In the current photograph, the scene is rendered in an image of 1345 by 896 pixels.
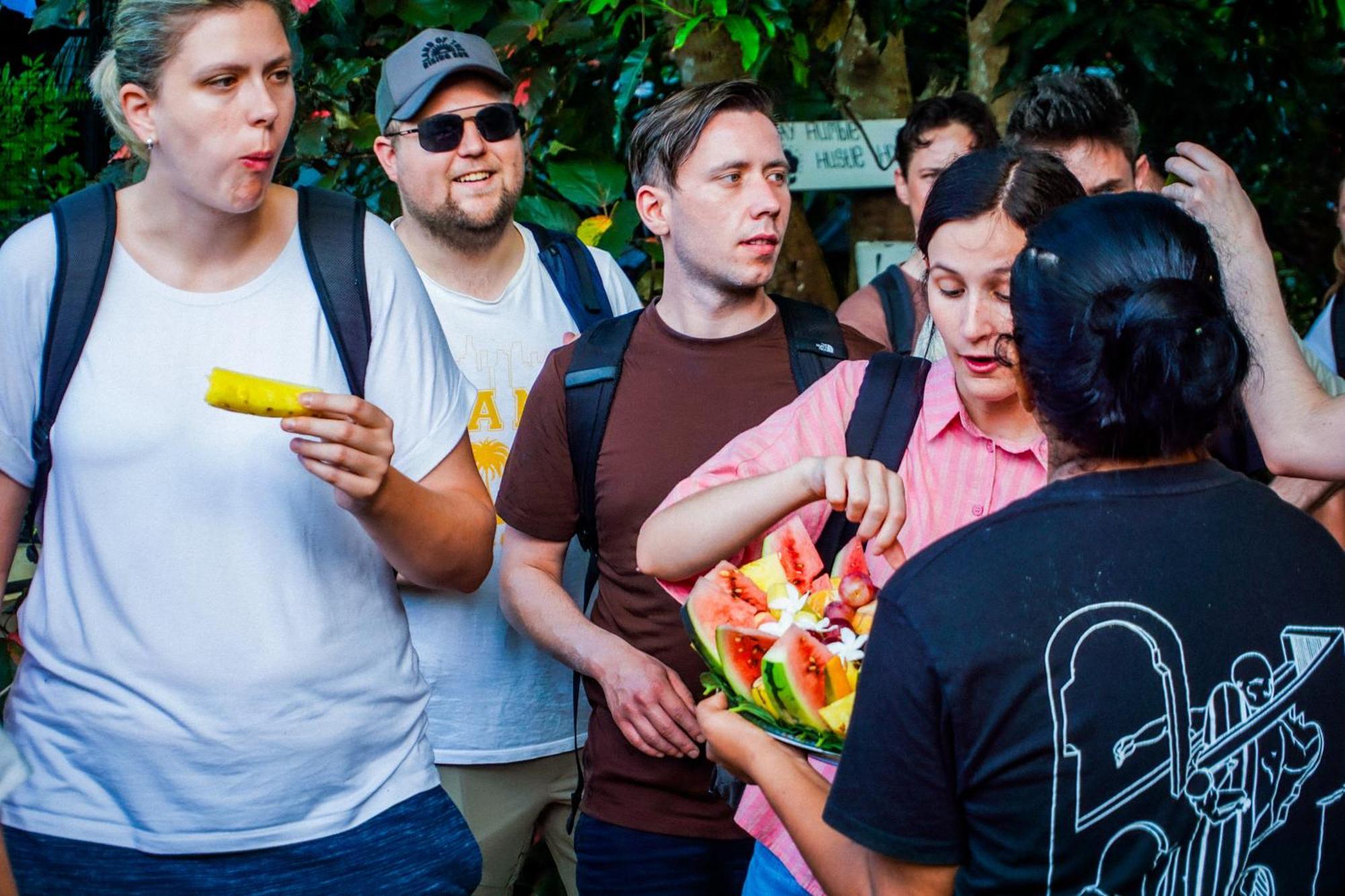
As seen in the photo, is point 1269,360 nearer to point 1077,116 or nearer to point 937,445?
point 937,445

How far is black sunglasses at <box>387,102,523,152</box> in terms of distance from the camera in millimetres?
4121

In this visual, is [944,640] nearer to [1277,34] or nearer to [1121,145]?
[1121,145]

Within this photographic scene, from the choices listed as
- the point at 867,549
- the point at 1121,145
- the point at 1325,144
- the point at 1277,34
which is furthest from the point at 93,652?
the point at 1325,144

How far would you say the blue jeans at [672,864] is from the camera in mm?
3035

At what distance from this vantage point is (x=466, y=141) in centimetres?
414

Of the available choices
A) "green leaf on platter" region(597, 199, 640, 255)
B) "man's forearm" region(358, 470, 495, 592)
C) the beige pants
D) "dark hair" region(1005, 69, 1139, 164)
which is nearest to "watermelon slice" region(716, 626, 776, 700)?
"man's forearm" region(358, 470, 495, 592)

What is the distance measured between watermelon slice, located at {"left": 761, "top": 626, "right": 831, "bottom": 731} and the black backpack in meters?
0.84

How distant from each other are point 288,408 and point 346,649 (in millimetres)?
462

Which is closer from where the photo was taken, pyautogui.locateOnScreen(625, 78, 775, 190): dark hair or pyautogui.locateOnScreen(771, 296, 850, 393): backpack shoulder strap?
pyautogui.locateOnScreen(771, 296, 850, 393): backpack shoulder strap

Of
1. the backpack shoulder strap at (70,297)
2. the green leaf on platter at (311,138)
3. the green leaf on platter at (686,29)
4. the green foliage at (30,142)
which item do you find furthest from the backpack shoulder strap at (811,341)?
the green foliage at (30,142)

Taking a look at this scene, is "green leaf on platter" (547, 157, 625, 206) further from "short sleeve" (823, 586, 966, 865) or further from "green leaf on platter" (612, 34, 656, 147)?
"short sleeve" (823, 586, 966, 865)

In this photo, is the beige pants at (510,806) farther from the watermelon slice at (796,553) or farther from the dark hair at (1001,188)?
the dark hair at (1001,188)

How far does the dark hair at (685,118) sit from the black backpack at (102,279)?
1.11m

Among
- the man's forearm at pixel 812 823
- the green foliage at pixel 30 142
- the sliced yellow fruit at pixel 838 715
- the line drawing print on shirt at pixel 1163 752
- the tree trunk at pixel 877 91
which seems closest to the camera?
the line drawing print on shirt at pixel 1163 752
